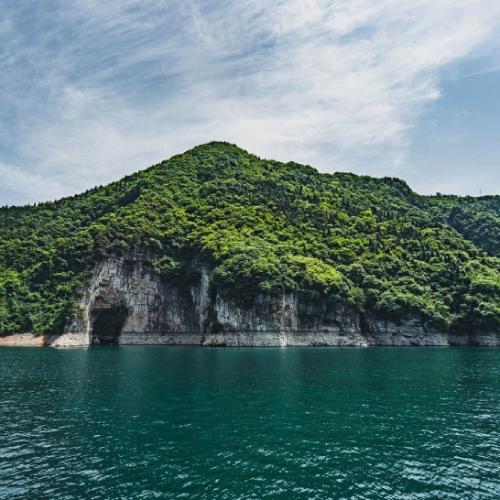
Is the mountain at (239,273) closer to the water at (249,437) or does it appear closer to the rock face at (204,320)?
the rock face at (204,320)

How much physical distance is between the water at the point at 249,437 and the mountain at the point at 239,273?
64254 millimetres

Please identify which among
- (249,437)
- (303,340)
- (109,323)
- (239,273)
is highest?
(239,273)

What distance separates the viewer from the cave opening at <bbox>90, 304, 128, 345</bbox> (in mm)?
122000

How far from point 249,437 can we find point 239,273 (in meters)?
84.6

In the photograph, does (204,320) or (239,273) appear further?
(204,320)

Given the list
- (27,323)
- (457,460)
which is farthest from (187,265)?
(457,460)

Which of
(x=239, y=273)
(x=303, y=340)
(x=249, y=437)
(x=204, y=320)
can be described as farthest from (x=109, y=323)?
(x=249, y=437)

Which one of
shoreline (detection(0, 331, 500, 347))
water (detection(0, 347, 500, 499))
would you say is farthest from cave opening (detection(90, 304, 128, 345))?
water (detection(0, 347, 500, 499))

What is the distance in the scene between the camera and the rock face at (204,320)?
109062 millimetres

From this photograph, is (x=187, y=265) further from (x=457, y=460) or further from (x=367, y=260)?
(x=457, y=460)

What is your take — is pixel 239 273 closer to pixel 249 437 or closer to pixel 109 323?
pixel 109 323

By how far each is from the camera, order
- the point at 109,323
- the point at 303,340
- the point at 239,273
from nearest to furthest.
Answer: the point at 303,340
the point at 239,273
the point at 109,323

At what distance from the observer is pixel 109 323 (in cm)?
12331

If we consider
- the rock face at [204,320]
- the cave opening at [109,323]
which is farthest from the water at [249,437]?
the cave opening at [109,323]
